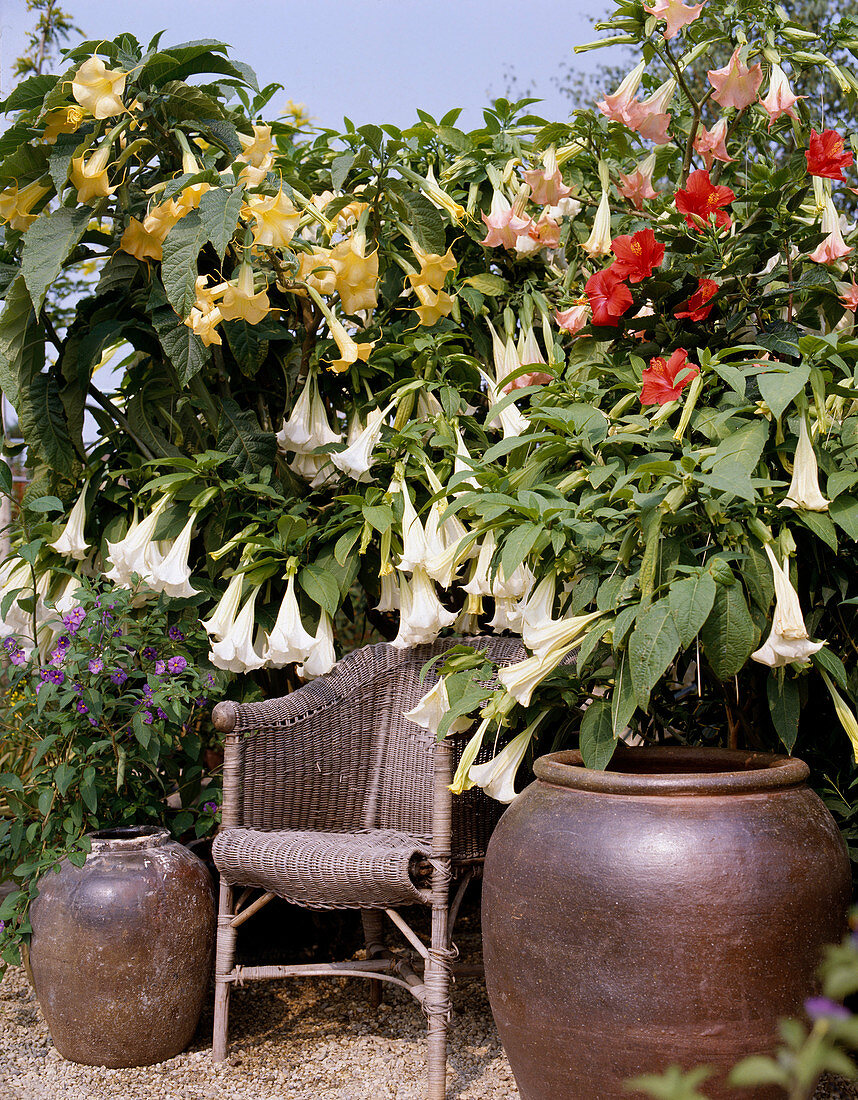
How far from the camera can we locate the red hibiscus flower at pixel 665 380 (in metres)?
1.69

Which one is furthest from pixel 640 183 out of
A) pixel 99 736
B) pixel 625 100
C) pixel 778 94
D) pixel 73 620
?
pixel 99 736

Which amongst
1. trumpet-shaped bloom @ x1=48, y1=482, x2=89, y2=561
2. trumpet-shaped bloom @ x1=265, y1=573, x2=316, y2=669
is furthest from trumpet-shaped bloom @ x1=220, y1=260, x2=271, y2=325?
trumpet-shaped bloom @ x1=48, y1=482, x2=89, y2=561

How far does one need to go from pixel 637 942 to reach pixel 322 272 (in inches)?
61.6

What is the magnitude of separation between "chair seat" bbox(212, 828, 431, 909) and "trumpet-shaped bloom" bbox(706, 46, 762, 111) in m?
1.59

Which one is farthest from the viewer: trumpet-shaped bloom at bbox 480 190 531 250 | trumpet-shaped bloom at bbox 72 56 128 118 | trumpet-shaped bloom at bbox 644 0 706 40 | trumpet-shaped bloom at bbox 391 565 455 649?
trumpet-shaped bloom at bbox 480 190 531 250

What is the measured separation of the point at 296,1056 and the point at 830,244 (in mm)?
1984

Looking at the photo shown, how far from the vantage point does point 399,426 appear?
2389 millimetres

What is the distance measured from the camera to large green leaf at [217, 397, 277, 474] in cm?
248

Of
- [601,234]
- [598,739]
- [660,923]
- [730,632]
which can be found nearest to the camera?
[660,923]

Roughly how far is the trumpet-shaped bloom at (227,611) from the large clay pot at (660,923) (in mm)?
952

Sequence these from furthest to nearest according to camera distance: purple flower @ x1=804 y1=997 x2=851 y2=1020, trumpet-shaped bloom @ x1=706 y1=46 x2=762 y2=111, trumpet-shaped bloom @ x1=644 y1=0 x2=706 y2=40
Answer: trumpet-shaped bloom @ x1=706 y1=46 x2=762 y2=111, trumpet-shaped bloom @ x1=644 y1=0 x2=706 y2=40, purple flower @ x1=804 y1=997 x2=851 y2=1020

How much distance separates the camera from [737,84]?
1.95 metres

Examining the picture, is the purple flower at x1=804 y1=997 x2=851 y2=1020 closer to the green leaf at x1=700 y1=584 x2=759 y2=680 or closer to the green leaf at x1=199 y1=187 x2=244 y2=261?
the green leaf at x1=700 y1=584 x2=759 y2=680

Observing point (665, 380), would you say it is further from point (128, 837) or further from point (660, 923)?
point (128, 837)
